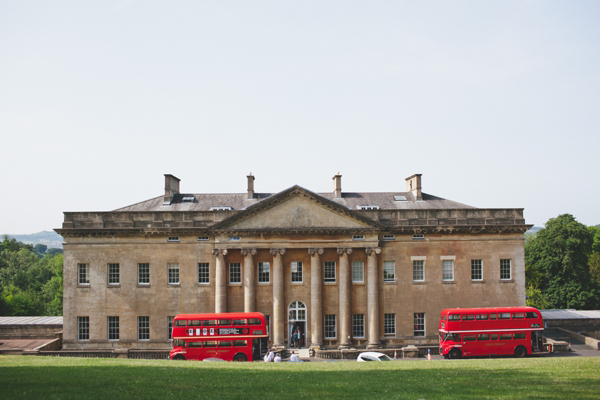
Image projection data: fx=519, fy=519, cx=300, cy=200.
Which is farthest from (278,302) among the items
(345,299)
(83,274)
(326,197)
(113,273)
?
(83,274)

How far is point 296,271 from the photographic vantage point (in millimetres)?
43125

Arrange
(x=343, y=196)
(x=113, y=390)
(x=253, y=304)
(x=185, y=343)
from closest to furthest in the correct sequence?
(x=113, y=390), (x=185, y=343), (x=253, y=304), (x=343, y=196)

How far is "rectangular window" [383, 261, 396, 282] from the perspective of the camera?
43.5 metres

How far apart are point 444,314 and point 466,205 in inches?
542

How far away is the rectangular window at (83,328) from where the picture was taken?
42406 millimetres

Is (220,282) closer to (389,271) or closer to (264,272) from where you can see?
(264,272)

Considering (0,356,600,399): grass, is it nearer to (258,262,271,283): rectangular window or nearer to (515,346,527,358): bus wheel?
(515,346,527,358): bus wheel

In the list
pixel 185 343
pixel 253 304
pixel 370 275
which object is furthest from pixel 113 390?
pixel 370 275

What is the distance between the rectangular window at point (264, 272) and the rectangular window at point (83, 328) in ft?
47.4

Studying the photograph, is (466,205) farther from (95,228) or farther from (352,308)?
(95,228)

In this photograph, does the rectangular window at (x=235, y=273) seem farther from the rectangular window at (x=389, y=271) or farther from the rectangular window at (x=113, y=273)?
the rectangular window at (x=389, y=271)

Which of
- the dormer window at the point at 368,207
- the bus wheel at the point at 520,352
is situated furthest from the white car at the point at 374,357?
the dormer window at the point at 368,207

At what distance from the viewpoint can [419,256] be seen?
43.5 m

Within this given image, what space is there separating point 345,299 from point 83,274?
21.7 metres
